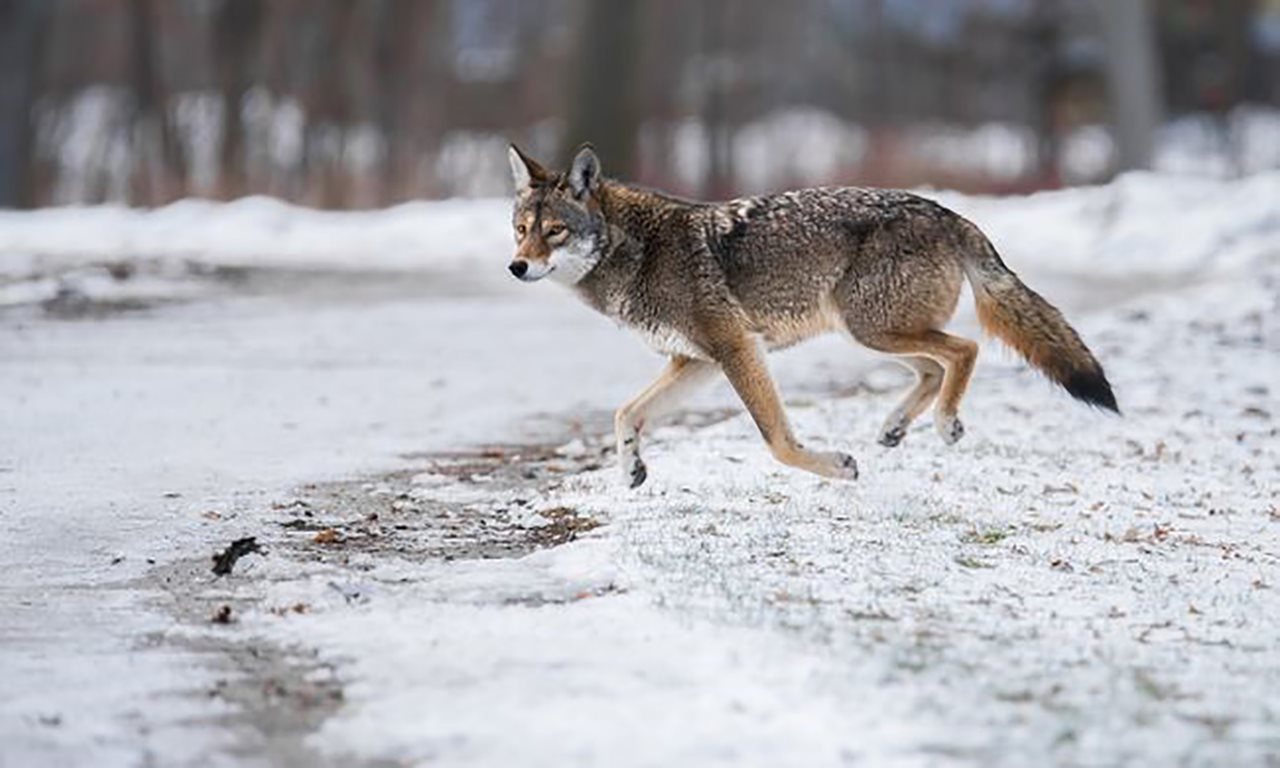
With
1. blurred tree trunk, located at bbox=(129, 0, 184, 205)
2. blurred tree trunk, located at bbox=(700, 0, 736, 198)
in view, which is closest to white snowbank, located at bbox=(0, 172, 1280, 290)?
blurred tree trunk, located at bbox=(129, 0, 184, 205)

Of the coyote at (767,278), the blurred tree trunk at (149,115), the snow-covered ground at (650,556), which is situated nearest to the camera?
the snow-covered ground at (650,556)

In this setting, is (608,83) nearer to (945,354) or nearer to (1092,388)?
(945,354)

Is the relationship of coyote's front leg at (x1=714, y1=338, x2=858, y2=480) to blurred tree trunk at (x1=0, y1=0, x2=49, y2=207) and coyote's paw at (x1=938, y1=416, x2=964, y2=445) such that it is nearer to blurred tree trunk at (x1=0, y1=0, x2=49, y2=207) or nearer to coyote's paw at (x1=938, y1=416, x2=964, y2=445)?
coyote's paw at (x1=938, y1=416, x2=964, y2=445)

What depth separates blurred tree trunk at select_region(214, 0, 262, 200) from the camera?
29.4 meters

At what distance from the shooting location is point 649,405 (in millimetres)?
8883

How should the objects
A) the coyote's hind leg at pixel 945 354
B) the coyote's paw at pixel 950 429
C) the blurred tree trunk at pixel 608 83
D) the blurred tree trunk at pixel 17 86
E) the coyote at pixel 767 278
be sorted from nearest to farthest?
1. the coyote at pixel 767 278
2. the coyote's hind leg at pixel 945 354
3. the coyote's paw at pixel 950 429
4. the blurred tree trunk at pixel 608 83
5. the blurred tree trunk at pixel 17 86

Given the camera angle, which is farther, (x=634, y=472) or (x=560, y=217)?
(x=560, y=217)

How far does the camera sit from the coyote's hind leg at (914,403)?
9.44m

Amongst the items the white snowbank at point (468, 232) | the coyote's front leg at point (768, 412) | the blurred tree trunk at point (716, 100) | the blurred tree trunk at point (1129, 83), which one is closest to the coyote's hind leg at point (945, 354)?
the coyote's front leg at point (768, 412)

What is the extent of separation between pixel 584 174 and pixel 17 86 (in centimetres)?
2026

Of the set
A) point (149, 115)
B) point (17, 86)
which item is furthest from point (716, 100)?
point (17, 86)

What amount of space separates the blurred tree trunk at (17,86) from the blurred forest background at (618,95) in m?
0.03

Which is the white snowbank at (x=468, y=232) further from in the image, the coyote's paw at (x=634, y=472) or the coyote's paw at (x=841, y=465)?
the coyote's paw at (x=841, y=465)

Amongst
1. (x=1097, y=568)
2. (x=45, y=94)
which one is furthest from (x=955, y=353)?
(x=45, y=94)
